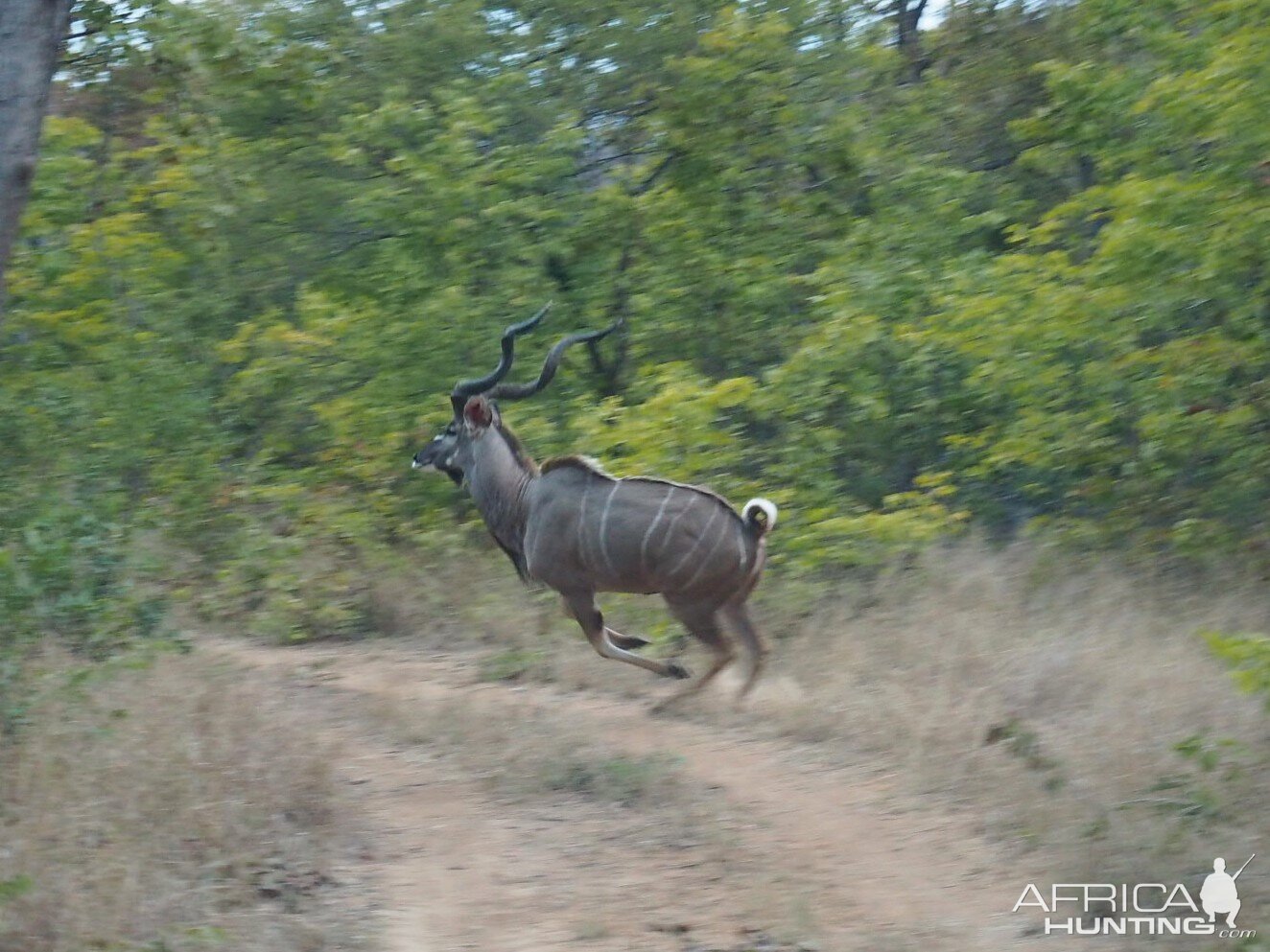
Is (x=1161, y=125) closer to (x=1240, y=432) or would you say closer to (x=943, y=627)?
(x=1240, y=432)

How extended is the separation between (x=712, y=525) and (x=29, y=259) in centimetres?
592

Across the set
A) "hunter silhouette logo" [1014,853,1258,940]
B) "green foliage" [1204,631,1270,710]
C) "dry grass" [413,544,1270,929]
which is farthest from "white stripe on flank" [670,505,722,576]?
"green foliage" [1204,631,1270,710]

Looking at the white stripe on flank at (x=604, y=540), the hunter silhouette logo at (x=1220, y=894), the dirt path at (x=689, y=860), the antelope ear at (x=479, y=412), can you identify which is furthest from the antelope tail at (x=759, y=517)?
the hunter silhouette logo at (x=1220, y=894)

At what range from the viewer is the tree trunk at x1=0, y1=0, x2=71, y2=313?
529 centimetres

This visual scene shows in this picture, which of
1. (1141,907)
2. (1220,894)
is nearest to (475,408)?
(1141,907)

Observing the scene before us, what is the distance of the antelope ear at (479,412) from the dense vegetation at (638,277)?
0.96 m

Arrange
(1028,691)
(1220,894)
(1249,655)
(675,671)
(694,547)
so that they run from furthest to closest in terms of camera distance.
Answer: (675,671)
(694,547)
(1028,691)
(1249,655)
(1220,894)

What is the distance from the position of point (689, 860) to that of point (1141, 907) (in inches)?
70.5

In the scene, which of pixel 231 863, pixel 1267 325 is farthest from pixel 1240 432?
pixel 231 863

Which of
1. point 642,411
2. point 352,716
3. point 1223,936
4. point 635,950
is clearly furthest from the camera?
point 642,411

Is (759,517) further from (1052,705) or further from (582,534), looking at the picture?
(1052,705)

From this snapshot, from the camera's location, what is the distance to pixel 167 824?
5621 mm

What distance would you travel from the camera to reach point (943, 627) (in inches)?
362

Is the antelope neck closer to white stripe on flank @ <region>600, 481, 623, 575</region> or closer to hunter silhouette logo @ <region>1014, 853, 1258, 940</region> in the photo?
white stripe on flank @ <region>600, 481, 623, 575</region>
